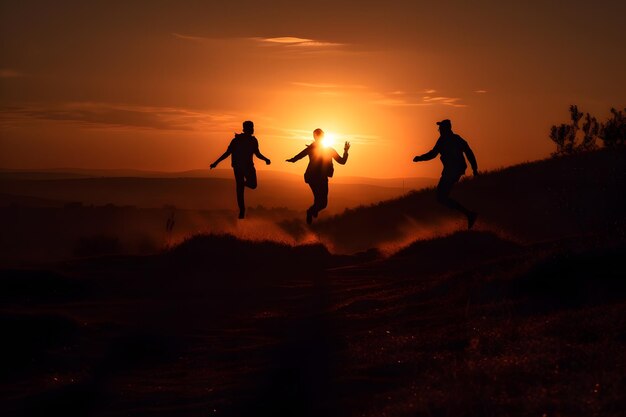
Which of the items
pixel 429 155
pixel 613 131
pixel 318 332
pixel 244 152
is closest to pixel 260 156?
pixel 244 152

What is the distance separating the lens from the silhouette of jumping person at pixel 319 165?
24844mm

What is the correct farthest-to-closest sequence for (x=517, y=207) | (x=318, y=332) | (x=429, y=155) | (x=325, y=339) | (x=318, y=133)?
1. (x=517, y=207)
2. (x=318, y=133)
3. (x=429, y=155)
4. (x=318, y=332)
5. (x=325, y=339)

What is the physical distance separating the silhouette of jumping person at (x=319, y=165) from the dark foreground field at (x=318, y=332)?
6.59 feet

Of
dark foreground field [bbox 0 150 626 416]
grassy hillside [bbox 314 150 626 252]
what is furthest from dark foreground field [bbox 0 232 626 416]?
grassy hillside [bbox 314 150 626 252]

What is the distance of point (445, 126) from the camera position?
A: 22609 millimetres

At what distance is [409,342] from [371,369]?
4.37ft

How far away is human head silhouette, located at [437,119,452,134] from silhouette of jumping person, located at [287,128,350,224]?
2880 mm

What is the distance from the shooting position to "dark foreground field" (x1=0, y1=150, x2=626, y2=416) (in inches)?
361

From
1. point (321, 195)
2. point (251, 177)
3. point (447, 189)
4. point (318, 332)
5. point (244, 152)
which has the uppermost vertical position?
point (244, 152)

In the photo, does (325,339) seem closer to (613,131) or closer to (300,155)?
(300,155)

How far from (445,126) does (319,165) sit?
4055 mm

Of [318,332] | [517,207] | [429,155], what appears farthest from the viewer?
[517,207]

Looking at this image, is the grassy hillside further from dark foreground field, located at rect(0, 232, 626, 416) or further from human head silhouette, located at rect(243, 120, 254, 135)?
dark foreground field, located at rect(0, 232, 626, 416)

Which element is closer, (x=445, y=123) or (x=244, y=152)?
(x=445, y=123)
